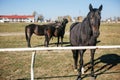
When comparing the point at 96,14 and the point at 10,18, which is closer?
the point at 96,14

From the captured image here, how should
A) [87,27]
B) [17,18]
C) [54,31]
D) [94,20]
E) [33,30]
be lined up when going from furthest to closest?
[17,18] < [33,30] < [54,31] < [87,27] < [94,20]

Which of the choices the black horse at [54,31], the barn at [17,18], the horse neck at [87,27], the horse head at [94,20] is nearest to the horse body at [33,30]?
the black horse at [54,31]

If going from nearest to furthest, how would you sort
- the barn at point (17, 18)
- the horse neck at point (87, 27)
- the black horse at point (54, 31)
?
1. the horse neck at point (87, 27)
2. the black horse at point (54, 31)
3. the barn at point (17, 18)

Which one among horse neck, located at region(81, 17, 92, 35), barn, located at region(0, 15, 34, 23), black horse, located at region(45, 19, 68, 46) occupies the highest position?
horse neck, located at region(81, 17, 92, 35)

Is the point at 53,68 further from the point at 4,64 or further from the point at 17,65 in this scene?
the point at 4,64

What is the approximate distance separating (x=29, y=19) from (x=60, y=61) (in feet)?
439

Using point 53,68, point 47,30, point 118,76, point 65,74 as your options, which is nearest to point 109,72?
point 118,76

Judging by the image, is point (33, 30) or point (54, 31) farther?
point (33, 30)

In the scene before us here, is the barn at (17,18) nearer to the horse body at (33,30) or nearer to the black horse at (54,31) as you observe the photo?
the horse body at (33,30)

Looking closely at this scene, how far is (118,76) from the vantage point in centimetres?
690

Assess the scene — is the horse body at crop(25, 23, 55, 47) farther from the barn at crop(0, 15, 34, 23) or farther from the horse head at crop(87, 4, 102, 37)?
the barn at crop(0, 15, 34, 23)

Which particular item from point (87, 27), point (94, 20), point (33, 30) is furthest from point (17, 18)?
point (94, 20)

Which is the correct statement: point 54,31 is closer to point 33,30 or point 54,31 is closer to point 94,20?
point 33,30

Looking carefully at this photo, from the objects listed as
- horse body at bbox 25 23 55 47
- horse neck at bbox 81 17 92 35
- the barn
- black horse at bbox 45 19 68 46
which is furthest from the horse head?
the barn
